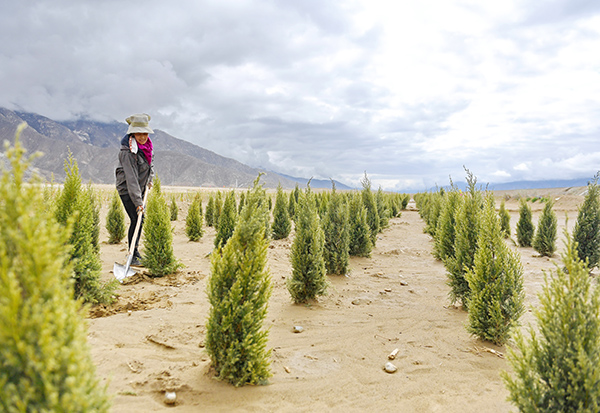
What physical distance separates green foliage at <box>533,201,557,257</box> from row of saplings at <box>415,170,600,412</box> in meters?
2.33

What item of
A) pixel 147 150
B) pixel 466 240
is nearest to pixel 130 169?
pixel 147 150

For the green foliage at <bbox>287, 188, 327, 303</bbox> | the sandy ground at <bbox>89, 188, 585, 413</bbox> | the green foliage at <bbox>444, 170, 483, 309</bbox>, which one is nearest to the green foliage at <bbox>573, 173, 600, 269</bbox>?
the sandy ground at <bbox>89, 188, 585, 413</bbox>

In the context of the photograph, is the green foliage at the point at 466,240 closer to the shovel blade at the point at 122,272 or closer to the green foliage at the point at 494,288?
the green foliage at the point at 494,288

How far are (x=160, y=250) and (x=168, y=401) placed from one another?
4448 mm

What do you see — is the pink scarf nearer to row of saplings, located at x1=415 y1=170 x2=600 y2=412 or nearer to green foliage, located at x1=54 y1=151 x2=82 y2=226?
green foliage, located at x1=54 y1=151 x2=82 y2=226

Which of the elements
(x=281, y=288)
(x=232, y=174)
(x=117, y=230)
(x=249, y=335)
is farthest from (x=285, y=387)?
(x=232, y=174)

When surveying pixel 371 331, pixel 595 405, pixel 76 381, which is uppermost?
pixel 76 381

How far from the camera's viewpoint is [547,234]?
39.3ft

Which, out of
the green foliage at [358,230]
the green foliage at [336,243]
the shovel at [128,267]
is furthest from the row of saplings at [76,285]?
the green foliage at [358,230]

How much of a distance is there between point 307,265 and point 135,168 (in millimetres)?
4058

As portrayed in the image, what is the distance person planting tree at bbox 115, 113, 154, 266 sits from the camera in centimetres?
673

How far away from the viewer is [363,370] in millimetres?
4062

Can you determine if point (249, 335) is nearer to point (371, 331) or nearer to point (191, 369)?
point (191, 369)

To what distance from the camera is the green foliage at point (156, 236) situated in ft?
23.0
